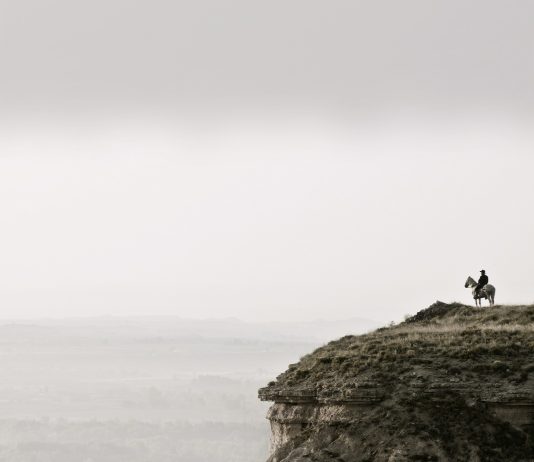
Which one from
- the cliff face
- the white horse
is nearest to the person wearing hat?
the white horse

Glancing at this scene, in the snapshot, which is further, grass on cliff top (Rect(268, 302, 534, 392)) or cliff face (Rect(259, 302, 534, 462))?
grass on cliff top (Rect(268, 302, 534, 392))

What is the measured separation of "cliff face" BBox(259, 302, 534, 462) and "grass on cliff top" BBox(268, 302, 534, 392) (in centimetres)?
4

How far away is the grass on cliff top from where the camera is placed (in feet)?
107

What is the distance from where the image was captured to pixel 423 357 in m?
34.1

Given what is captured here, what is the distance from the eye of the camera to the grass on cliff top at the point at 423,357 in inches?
1289

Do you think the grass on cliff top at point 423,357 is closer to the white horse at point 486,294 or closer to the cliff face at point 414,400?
the cliff face at point 414,400

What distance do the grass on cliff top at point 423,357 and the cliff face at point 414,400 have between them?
4 cm

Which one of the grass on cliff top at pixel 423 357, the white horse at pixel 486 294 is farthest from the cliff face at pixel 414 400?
the white horse at pixel 486 294

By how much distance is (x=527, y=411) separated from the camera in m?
30.8

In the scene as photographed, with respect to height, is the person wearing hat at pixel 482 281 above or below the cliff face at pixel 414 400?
above

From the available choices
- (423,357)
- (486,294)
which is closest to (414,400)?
(423,357)

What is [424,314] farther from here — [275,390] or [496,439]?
[496,439]

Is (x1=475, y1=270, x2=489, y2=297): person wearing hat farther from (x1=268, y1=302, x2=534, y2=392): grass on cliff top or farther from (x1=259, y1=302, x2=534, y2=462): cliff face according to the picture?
(x1=259, y1=302, x2=534, y2=462): cliff face

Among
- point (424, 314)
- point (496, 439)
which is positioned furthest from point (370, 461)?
point (424, 314)
